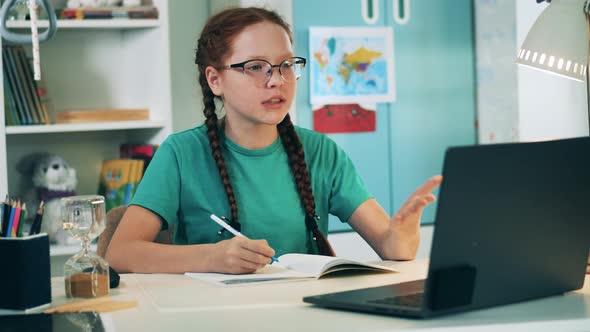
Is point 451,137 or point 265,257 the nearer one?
point 265,257

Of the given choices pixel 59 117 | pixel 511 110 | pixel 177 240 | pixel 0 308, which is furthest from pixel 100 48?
pixel 0 308

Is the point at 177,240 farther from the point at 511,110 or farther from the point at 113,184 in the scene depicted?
the point at 511,110

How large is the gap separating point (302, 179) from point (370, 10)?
69.5 inches

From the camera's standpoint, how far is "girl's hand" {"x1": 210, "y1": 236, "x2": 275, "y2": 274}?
5.17 ft

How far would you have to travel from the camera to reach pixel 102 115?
2953 mm

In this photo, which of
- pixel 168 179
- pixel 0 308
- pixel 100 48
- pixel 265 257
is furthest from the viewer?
pixel 100 48

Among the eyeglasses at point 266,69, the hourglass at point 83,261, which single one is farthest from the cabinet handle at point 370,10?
the hourglass at point 83,261

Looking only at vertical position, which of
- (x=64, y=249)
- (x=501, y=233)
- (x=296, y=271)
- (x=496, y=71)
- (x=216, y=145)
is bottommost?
(x=64, y=249)

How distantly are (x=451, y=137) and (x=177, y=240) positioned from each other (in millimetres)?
2079

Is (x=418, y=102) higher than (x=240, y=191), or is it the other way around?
(x=418, y=102)

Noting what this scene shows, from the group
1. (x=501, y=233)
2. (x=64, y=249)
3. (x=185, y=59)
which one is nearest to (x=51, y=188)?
(x=64, y=249)

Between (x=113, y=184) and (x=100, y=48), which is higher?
(x=100, y=48)

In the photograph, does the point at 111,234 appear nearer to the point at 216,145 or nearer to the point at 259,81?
the point at 216,145

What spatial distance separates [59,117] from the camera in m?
2.93
